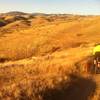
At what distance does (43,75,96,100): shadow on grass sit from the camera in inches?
551

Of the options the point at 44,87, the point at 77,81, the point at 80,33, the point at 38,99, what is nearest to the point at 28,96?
Answer: the point at 38,99

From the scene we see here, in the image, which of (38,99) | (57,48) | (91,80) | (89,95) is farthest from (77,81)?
(57,48)

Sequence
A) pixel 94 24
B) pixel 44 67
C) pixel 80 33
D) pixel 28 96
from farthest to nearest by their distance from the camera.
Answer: pixel 94 24 → pixel 80 33 → pixel 44 67 → pixel 28 96

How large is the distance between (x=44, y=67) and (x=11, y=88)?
6.55 m

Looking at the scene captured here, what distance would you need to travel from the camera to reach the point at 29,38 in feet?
174

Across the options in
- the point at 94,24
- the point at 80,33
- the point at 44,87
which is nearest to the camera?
the point at 44,87

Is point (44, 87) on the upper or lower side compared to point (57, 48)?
upper

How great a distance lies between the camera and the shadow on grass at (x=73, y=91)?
14.0m

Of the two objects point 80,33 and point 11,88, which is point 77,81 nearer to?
point 11,88

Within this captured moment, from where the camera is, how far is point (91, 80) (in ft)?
58.3

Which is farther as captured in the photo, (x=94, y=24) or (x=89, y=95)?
(x=94, y=24)

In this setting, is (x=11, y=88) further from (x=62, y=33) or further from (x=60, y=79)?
(x=62, y=33)

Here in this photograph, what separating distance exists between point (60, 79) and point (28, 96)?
291cm

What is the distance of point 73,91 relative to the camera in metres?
15.3
